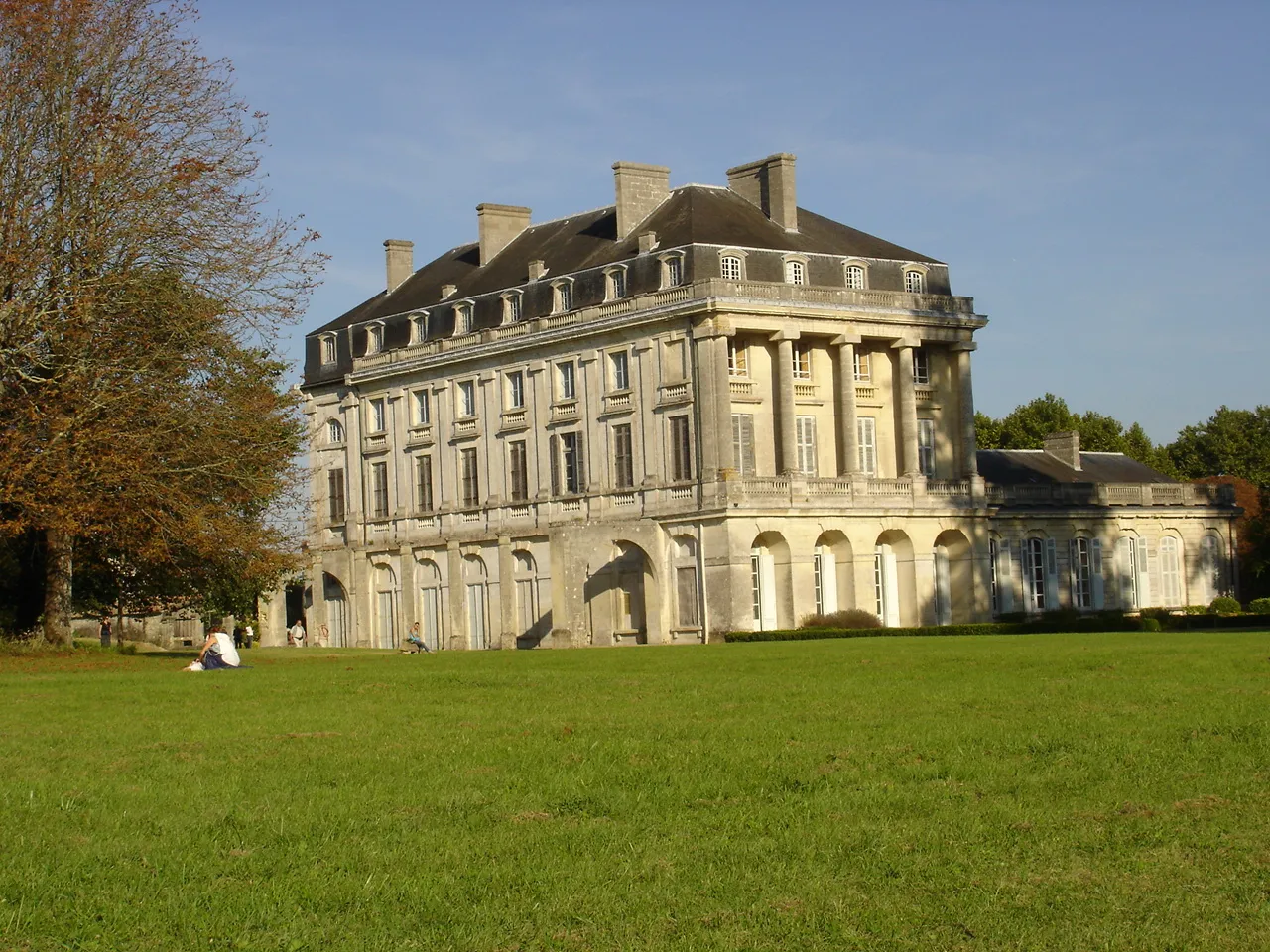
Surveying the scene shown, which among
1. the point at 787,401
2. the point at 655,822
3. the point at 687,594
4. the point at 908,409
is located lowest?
the point at 655,822

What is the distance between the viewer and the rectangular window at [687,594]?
64312mm

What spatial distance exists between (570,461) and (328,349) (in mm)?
17758

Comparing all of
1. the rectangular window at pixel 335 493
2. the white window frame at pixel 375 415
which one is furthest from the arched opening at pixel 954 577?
the rectangular window at pixel 335 493

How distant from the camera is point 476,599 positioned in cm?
7369

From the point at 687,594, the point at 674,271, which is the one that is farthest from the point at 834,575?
the point at 674,271

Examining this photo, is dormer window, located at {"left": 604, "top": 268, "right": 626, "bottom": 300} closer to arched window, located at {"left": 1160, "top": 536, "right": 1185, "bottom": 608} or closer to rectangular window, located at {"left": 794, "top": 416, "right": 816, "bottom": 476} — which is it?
rectangular window, located at {"left": 794, "top": 416, "right": 816, "bottom": 476}

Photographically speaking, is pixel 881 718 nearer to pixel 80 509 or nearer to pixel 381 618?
pixel 80 509

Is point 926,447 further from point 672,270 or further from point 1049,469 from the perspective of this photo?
point 672,270

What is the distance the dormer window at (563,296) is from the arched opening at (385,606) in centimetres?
1490

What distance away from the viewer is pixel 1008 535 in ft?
242

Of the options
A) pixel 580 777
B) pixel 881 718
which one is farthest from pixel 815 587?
pixel 580 777

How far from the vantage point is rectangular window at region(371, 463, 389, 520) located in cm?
7856

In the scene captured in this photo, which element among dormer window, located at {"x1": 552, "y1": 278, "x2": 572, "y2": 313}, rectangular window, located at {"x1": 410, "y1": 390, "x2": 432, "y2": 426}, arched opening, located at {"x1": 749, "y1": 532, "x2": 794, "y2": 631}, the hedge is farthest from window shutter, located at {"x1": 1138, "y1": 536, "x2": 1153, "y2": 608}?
rectangular window, located at {"x1": 410, "y1": 390, "x2": 432, "y2": 426}

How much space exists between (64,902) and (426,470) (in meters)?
67.0
